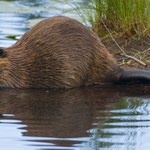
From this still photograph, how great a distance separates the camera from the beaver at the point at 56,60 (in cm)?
659

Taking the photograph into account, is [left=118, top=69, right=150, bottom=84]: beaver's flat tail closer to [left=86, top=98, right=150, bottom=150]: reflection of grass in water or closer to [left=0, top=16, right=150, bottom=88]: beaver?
[left=0, top=16, right=150, bottom=88]: beaver

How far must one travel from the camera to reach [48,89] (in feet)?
21.6

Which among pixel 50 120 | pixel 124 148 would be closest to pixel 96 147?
pixel 124 148

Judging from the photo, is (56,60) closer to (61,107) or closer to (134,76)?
(134,76)

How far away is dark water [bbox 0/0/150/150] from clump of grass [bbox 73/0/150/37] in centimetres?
108

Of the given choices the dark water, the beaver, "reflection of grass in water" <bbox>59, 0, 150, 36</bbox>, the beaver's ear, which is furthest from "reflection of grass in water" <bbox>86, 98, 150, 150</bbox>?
"reflection of grass in water" <bbox>59, 0, 150, 36</bbox>

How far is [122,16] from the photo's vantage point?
7609 mm

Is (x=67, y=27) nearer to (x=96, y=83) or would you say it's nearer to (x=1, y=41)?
(x=96, y=83)

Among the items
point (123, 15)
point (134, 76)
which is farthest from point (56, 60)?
point (123, 15)

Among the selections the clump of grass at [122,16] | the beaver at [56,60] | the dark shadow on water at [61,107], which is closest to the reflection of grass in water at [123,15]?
the clump of grass at [122,16]

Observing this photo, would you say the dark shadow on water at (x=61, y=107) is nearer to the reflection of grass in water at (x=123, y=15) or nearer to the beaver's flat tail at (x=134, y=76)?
the beaver's flat tail at (x=134, y=76)

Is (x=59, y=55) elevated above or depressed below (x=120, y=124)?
above

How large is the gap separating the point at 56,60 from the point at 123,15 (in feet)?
3.94

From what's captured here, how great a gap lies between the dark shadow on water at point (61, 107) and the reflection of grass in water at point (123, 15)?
3.54 ft
